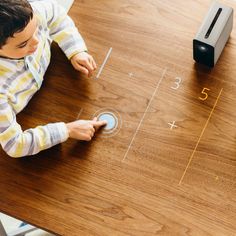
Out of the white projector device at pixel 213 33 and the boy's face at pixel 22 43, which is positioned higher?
the white projector device at pixel 213 33

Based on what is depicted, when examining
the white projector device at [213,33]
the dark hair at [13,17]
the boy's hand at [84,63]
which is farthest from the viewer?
the boy's hand at [84,63]

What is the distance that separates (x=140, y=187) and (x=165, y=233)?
12 centimetres

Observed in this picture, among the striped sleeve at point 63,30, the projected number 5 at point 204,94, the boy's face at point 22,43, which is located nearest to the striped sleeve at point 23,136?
the boy's face at point 22,43

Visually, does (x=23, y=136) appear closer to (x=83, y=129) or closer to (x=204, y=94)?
(x=83, y=129)

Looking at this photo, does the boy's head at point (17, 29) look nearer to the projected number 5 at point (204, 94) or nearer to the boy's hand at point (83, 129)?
the boy's hand at point (83, 129)

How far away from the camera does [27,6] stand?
1.20m

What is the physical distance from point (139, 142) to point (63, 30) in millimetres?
373

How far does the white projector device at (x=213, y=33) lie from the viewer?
128 cm

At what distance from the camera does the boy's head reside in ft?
3.82

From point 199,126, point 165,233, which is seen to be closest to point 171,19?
point 199,126

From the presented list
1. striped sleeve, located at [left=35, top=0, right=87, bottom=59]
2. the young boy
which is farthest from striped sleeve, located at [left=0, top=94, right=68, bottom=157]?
striped sleeve, located at [left=35, top=0, right=87, bottom=59]

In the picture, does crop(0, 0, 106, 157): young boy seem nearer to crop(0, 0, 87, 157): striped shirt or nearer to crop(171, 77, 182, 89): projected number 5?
crop(0, 0, 87, 157): striped shirt

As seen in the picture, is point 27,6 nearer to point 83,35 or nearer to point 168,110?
point 83,35

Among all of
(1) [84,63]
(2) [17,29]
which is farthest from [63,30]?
(2) [17,29]
